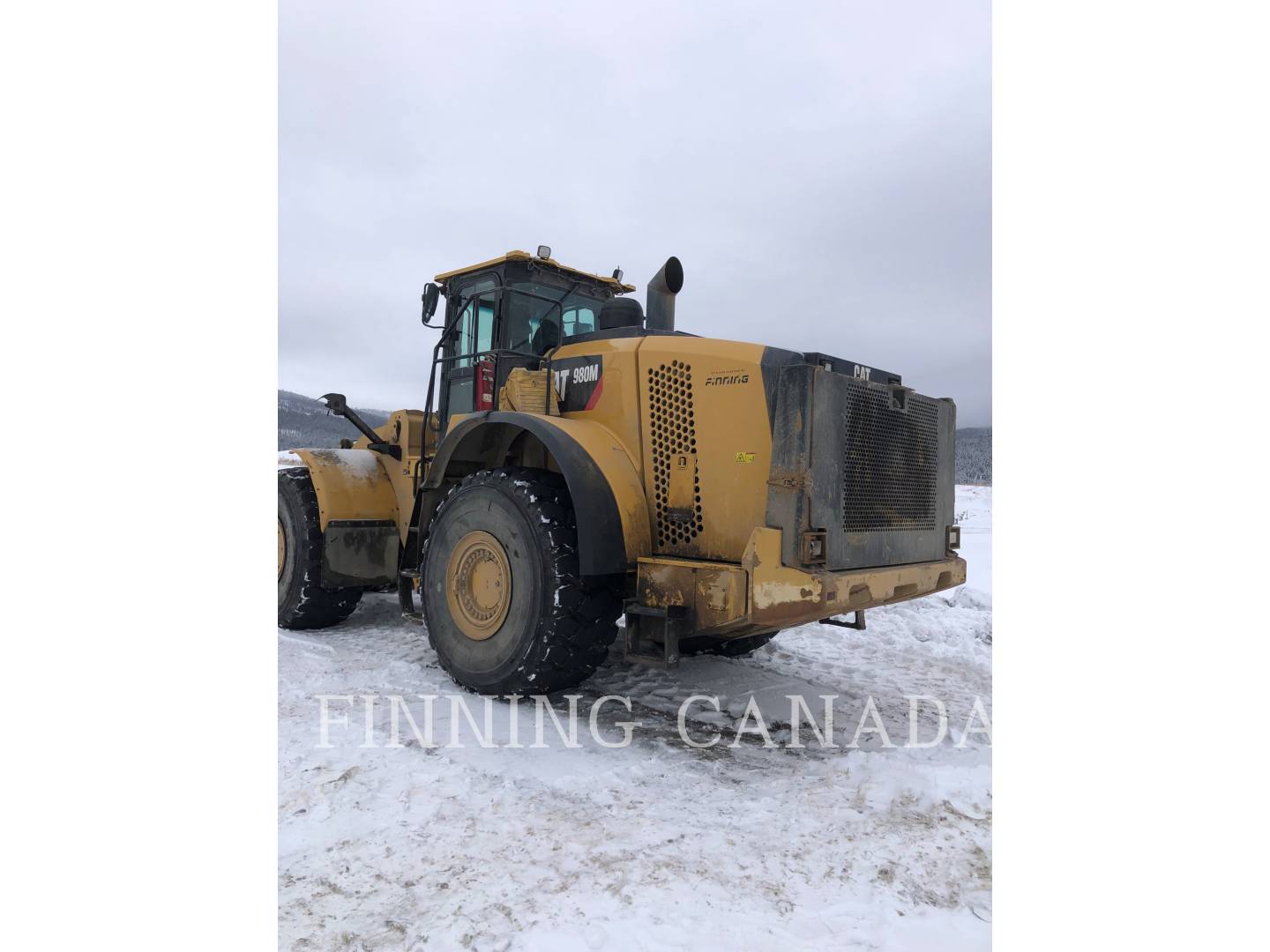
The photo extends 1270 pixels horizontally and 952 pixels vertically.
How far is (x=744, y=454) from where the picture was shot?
154 inches

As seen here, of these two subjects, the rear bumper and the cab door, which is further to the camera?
the cab door

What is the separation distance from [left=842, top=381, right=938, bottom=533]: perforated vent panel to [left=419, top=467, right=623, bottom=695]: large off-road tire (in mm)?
1359

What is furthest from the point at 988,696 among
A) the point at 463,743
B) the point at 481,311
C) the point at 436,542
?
the point at 481,311

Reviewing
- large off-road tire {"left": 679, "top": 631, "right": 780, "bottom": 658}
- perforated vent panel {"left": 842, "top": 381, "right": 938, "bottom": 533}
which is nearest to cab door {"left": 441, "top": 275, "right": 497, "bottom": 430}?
large off-road tire {"left": 679, "top": 631, "right": 780, "bottom": 658}

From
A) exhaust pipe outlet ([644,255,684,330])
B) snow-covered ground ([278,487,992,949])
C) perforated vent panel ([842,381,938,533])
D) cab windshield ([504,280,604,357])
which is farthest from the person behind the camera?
cab windshield ([504,280,604,357])

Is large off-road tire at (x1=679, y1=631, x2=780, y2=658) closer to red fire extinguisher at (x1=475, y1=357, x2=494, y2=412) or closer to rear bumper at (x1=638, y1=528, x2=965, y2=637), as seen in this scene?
rear bumper at (x1=638, y1=528, x2=965, y2=637)

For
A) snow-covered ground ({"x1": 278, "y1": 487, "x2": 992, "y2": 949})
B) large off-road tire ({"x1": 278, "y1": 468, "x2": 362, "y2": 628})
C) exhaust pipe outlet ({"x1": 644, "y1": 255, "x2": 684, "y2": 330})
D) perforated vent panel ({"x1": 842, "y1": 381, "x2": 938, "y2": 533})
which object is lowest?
snow-covered ground ({"x1": 278, "y1": 487, "x2": 992, "y2": 949})

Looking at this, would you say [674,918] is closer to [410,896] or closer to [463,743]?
[410,896]

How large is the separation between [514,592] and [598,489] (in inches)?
30.2

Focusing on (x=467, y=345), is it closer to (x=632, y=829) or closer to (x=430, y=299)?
(x=430, y=299)

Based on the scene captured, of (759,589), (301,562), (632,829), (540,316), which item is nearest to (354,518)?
(301,562)

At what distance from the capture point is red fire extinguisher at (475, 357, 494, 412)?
214 inches

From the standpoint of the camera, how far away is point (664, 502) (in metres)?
4.21

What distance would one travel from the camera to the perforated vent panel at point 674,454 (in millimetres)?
4098
